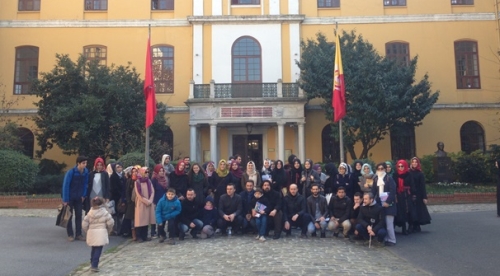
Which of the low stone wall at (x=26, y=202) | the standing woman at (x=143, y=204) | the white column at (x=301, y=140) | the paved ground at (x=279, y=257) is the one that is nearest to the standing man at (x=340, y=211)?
the paved ground at (x=279, y=257)

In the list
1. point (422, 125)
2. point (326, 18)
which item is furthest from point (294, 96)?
point (422, 125)

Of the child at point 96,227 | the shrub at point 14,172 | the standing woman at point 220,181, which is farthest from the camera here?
the shrub at point 14,172

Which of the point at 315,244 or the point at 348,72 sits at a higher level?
the point at 348,72

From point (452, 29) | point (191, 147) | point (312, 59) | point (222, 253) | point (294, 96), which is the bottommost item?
point (222, 253)

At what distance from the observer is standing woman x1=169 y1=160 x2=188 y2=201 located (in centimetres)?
1090

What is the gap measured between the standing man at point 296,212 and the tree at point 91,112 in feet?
38.2

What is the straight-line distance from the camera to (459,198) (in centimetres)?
1739

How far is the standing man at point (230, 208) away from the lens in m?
10.7

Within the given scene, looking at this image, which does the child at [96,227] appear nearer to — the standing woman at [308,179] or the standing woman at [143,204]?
the standing woman at [143,204]

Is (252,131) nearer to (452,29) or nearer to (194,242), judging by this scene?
(452,29)

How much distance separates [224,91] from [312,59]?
4.88m

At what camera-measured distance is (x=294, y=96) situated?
2314 cm

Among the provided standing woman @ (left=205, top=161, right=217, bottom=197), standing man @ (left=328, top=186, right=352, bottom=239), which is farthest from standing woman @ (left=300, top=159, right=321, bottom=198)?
standing woman @ (left=205, top=161, right=217, bottom=197)

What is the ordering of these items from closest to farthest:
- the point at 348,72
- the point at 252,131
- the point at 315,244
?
the point at 315,244, the point at 348,72, the point at 252,131
